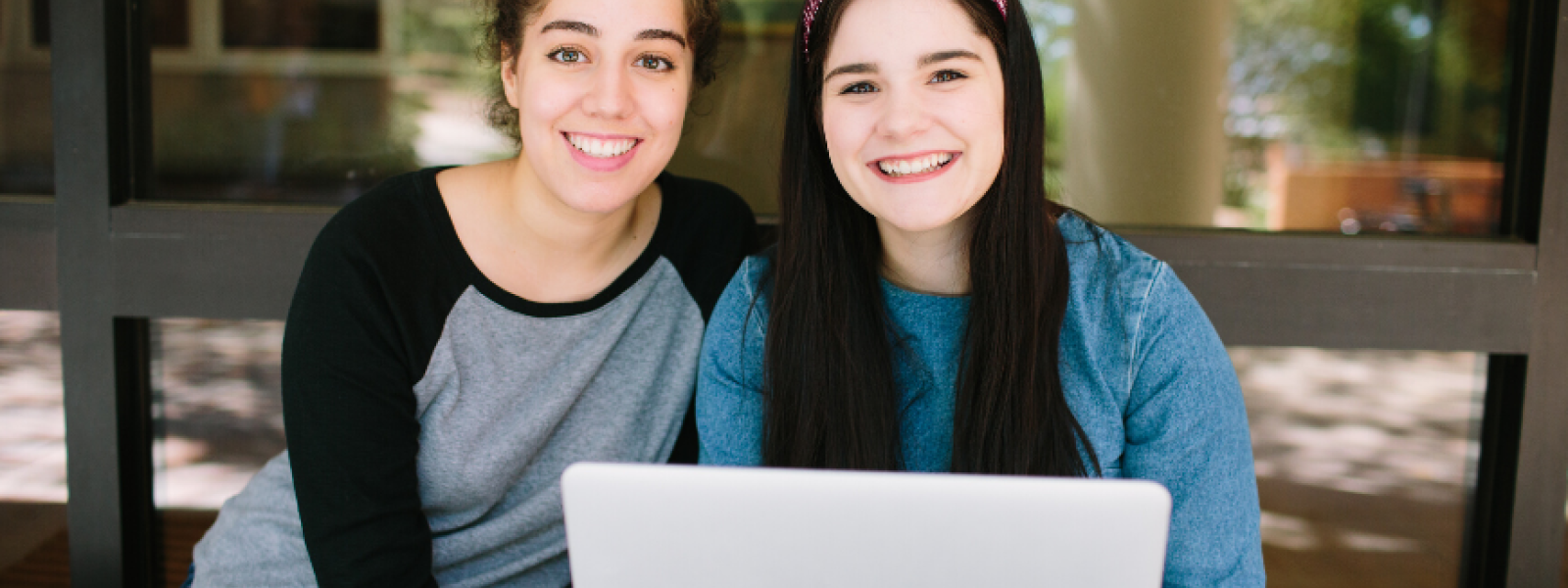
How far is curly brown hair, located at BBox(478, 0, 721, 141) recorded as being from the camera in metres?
1.36

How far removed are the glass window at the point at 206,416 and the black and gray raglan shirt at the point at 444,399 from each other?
0.44 metres

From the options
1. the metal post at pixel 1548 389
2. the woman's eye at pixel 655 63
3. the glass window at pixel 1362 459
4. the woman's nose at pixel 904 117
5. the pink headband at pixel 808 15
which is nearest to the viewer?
the woman's nose at pixel 904 117

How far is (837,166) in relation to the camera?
118cm

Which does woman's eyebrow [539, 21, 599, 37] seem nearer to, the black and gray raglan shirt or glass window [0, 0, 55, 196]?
the black and gray raglan shirt

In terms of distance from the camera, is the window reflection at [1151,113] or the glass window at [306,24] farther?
the glass window at [306,24]

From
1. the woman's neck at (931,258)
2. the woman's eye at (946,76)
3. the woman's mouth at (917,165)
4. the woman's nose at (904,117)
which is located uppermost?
the woman's eye at (946,76)

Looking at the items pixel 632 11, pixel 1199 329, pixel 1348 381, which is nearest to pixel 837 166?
pixel 632 11

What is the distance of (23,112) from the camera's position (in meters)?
1.85

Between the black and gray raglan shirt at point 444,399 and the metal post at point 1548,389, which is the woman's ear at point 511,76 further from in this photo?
the metal post at point 1548,389

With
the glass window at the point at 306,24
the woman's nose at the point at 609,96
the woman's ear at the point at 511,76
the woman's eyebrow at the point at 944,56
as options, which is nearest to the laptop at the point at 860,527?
the woman's eyebrow at the point at 944,56

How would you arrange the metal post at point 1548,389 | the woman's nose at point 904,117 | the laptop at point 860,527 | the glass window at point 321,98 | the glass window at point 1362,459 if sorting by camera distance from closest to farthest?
the laptop at point 860,527
the woman's nose at point 904,117
the metal post at point 1548,389
the glass window at point 1362,459
the glass window at point 321,98

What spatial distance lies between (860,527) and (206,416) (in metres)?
1.67

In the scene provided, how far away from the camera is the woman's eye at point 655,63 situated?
134 centimetres

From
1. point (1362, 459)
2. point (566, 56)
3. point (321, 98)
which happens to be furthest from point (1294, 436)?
point (321, 98)
